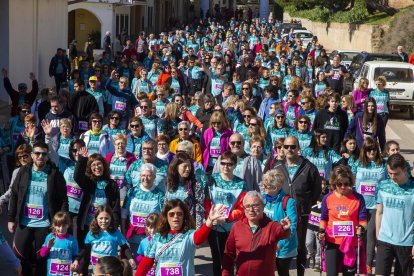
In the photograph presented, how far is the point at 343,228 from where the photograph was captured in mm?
8617

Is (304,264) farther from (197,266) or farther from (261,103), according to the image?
(261,103)

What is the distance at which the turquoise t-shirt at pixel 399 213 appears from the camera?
8.50 m

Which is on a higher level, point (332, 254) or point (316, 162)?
point (316, 162)

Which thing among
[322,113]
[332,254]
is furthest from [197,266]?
[322,113]

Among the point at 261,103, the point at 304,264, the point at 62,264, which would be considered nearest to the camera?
the point at 62,264

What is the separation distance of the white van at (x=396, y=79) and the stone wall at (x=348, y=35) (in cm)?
2169

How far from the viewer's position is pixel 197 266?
1061 cm

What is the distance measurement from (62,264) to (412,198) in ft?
10.9

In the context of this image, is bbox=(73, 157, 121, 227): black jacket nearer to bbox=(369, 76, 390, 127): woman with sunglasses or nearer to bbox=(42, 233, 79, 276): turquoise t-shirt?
bbox=(42, 233, 79, 276): turquoise t-shirt

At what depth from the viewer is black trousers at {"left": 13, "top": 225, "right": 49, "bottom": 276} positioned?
8766mm

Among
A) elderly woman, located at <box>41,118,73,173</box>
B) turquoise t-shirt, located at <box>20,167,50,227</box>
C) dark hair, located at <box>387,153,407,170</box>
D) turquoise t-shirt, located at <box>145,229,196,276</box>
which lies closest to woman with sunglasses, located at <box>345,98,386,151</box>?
elderly woman, located at <box>41,118,73,173</box>

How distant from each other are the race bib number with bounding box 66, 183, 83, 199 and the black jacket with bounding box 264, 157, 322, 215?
2140 millimetres

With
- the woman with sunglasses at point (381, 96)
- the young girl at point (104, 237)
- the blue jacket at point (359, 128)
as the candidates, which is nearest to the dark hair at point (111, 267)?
the young girl at point (104, 237)

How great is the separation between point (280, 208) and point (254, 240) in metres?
1.26
